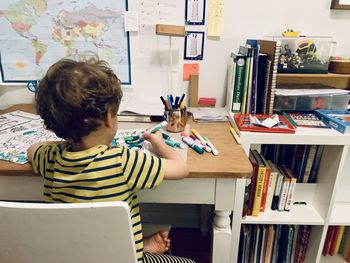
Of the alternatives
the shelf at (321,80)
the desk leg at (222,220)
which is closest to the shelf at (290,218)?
the desk leg at (222,220)

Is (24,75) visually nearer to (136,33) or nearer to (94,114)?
(136,33)

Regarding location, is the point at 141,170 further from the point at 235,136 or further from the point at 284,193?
the point at 284,193

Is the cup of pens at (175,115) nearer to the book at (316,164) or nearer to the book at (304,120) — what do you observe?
the book at (304,120)

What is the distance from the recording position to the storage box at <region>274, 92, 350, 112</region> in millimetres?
1146

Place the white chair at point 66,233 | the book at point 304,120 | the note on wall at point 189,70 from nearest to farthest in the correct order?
the white chair at point 66,233
the book at point 304,120
the note on wall at point 189,70

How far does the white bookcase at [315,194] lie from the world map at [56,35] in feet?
2.31

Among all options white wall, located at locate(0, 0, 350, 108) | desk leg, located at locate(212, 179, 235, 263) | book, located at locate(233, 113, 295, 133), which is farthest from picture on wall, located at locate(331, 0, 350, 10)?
desk leg, located at locate(212, 179, 235, 263)

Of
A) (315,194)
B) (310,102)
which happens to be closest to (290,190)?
(315,194)

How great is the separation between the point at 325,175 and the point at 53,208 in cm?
106

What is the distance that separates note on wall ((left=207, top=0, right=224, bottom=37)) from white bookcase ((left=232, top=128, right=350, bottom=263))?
51 centimetres

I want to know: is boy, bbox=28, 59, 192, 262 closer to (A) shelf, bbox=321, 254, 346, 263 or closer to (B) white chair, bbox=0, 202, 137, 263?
(B) white chair, bbox=0, 202, 137, 263

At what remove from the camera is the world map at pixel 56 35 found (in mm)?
1240

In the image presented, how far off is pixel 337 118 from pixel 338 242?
730mm

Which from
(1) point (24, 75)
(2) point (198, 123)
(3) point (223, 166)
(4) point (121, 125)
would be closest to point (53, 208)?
(3) point (223, 166)
